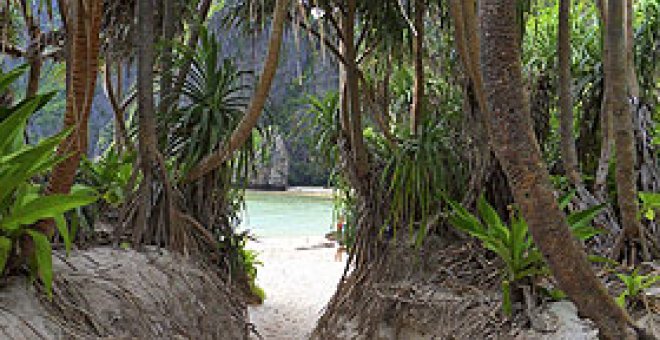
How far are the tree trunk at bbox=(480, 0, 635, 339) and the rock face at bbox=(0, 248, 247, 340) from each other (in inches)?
50.2

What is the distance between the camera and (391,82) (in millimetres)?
5270

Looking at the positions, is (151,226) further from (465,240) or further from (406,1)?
(406,1)

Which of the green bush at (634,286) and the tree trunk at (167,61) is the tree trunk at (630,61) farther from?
the tree trunk at (167,61)

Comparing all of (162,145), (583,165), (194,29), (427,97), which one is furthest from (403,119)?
(162,145)

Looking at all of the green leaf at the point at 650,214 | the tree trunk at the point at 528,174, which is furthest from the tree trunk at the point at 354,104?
the tree trunk at the point at 528,174

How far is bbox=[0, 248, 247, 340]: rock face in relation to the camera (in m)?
1.47

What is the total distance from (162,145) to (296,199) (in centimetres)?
1835

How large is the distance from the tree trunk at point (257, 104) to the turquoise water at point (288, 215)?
9.55 metres

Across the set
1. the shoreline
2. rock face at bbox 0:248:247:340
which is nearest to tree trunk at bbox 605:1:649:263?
rock face at bbox 0:248:247:340

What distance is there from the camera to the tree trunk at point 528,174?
1.76 metres

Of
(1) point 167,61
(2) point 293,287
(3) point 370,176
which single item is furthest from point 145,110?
(2) point 293,287

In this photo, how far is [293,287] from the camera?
6.17m

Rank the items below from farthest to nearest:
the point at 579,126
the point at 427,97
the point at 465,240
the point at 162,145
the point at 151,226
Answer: the point at 427,97, the point at 579,126, the point at 465,240, the point at 162,145, the point at 151,226

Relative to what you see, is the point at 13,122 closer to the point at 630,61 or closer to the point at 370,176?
the point at 370,176
